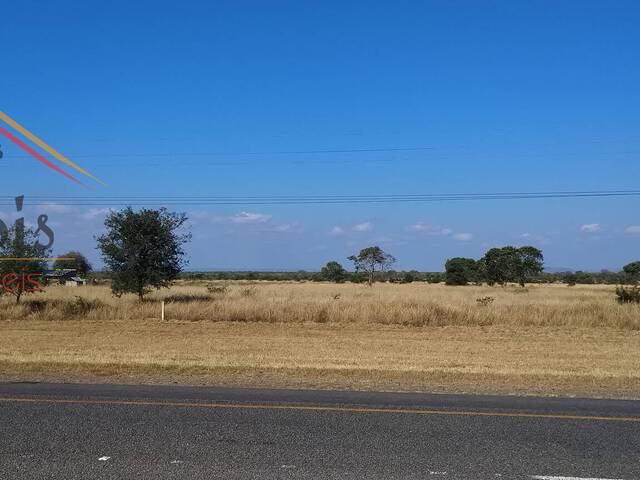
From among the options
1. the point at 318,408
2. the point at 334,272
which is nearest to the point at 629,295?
the point at 318,408

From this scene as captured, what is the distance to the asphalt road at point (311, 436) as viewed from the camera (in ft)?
19.9

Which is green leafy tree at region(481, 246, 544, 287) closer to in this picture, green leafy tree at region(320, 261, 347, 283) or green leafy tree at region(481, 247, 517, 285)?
green leafy tree at region(481, 247, 517, 285)

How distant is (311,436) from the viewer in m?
7.32

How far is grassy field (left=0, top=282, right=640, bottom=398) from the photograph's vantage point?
1324 centimetres

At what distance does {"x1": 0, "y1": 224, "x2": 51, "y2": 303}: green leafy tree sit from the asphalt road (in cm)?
2145

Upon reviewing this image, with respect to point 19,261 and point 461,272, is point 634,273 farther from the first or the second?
point 19,261

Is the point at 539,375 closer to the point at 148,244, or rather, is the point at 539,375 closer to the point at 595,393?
the point at 595,393

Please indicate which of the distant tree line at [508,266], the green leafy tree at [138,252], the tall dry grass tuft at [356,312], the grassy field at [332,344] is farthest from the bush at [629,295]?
the distant tree line at [508,266]

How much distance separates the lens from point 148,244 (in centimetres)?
3347

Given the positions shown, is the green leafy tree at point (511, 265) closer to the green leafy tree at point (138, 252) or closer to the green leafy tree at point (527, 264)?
the green leafy tree at point (527, 264)

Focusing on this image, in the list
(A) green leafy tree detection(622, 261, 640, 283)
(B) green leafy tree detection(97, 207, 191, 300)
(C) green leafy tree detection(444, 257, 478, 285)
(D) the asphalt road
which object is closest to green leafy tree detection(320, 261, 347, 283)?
(C) green leafy tree detection(444, 257, 478, 285)

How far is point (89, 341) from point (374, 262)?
268 ft

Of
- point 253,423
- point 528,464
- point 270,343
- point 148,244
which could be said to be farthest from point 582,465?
point 148,244

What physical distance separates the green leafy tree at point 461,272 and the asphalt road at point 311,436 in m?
80.4
